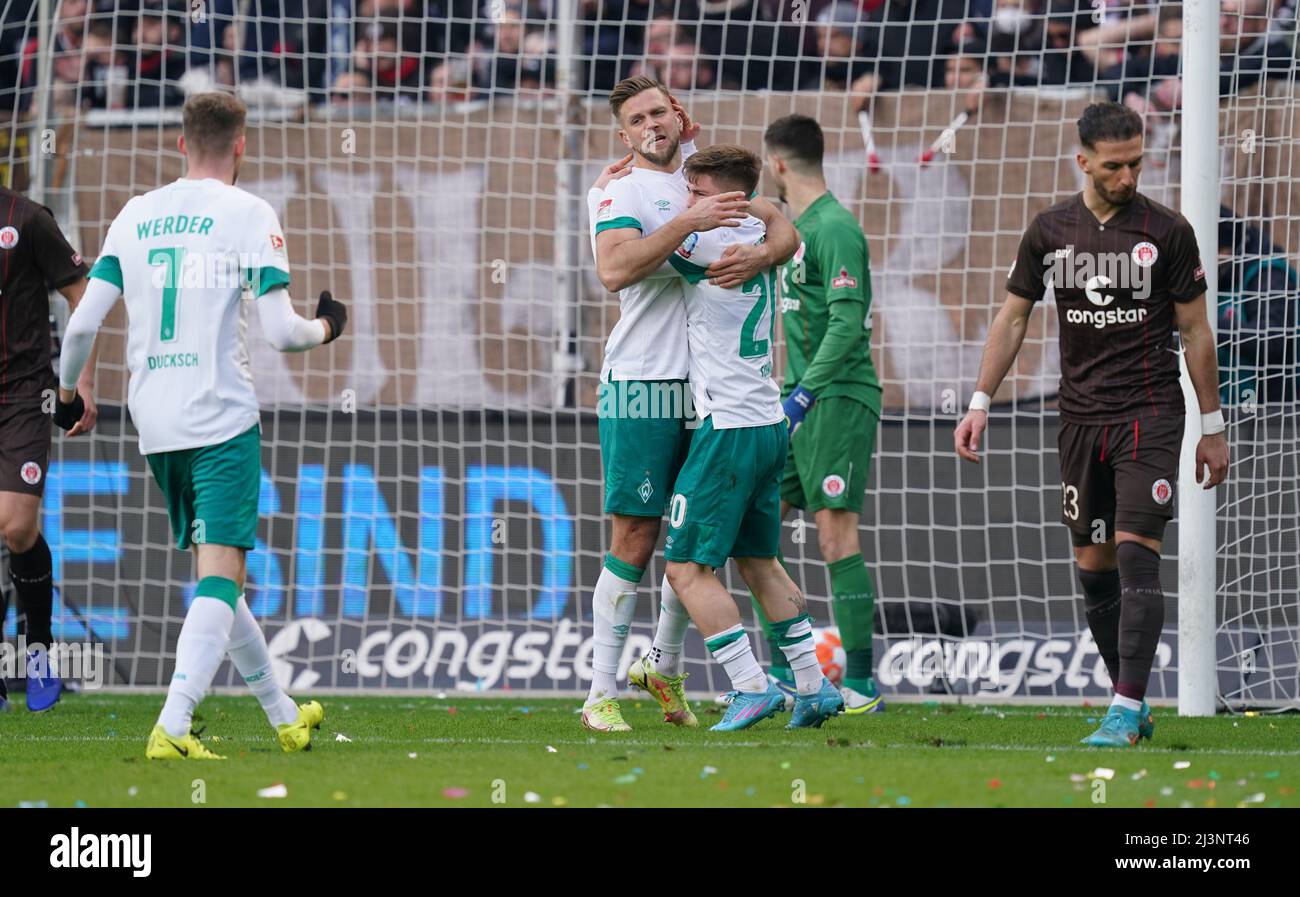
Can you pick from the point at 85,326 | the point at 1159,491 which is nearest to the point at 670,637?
the point at 1159,491

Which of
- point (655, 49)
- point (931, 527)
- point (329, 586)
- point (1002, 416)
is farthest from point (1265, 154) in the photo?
point (329, 586)

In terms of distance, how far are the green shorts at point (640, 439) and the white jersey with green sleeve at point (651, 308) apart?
0.16 ft

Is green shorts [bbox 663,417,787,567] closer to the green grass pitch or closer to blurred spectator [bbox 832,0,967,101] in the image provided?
the green grass pitch

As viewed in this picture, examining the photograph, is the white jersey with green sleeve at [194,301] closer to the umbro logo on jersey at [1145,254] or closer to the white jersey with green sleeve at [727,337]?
the white jersey with green sleeve at [727,337]

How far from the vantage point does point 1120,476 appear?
5.90 metres

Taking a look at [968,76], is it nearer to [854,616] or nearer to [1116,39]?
[1116,39]

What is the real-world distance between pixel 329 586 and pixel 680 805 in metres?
5.21

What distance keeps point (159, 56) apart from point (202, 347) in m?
5.54

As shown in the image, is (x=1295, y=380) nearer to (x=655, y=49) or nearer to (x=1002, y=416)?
(x=1002, y=416)

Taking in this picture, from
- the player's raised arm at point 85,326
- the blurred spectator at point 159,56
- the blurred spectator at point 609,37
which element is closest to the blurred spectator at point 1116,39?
the blurred spectator at point 609,37

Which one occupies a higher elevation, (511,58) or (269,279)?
(511,58)

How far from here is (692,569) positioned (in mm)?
5988

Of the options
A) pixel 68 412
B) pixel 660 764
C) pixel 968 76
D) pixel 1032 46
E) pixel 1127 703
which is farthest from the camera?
pixel 1032 46

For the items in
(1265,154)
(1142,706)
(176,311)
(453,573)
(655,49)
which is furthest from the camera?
(655,49)
